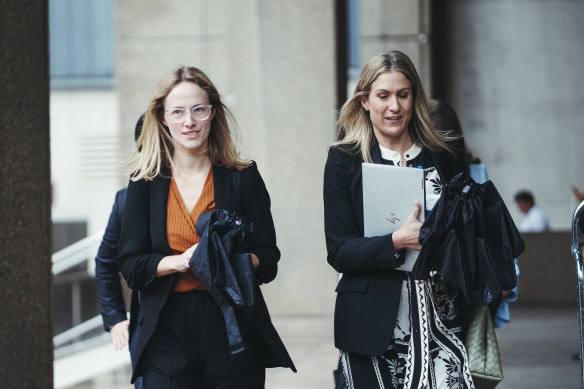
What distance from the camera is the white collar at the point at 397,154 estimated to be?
338 centimetres

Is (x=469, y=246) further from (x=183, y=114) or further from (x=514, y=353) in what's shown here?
(x=514, y=353)

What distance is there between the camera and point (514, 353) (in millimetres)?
8844

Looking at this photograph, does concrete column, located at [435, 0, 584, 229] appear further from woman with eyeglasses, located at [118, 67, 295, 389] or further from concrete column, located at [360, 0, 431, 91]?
woman with eyeglasses, located at [118, 67, 295, 389]

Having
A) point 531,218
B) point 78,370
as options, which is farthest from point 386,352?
point 531,218

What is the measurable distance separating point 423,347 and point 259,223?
750mm

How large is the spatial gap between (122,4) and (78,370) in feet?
16.5

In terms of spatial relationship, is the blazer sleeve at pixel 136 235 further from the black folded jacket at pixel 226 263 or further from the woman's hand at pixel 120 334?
the woman's hand at pixel 120 334

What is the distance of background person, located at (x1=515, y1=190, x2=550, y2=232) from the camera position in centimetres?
1395

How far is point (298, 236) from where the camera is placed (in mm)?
10953

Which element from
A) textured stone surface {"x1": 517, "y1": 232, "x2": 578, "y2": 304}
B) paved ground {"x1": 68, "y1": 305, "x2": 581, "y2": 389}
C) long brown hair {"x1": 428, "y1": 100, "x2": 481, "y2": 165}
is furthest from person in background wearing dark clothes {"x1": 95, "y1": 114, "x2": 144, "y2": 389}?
textured stone surface {"x1": 517, "y1": 232, "x2": 578, "y2": 304}

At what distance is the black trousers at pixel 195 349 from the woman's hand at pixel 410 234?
62 centimetres

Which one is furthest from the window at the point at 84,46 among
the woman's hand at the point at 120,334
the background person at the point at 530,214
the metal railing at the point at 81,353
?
the woman's hand at the point at 120,334

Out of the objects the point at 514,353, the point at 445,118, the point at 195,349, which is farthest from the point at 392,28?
the point at 195,349

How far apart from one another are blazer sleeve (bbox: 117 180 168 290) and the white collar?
885mm
